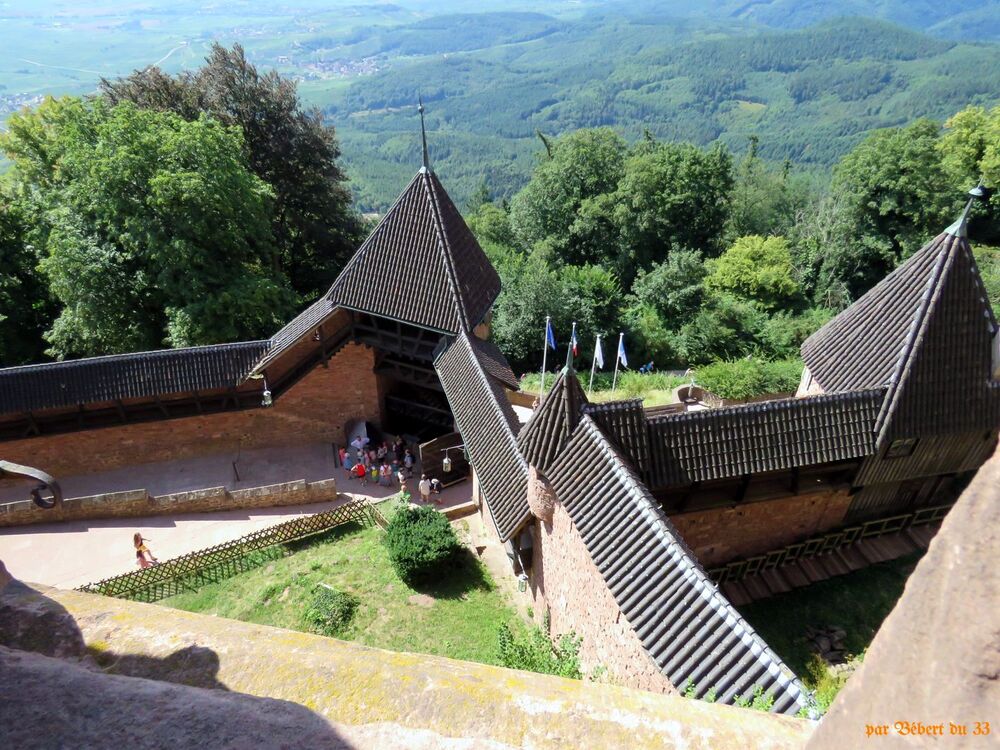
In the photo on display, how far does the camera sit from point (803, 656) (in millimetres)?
13031

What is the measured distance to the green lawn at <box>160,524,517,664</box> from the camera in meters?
13.2

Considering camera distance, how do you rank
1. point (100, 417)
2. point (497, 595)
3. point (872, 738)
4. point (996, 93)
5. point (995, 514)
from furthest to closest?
point (996, 93)
point (100, 417)
point (497, 595)
point (872, 738)
point (995, 514)

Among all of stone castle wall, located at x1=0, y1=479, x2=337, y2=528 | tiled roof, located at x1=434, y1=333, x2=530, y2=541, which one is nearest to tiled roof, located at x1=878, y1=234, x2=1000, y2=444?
tiled roof, located at x1=434, y1=333, x2=530, y2=541

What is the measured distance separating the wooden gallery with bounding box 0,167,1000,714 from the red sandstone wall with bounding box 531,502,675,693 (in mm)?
52

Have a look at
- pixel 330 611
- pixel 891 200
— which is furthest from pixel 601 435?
pixel 891 200

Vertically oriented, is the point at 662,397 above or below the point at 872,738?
below

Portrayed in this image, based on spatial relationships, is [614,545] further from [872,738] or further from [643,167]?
[643,167]

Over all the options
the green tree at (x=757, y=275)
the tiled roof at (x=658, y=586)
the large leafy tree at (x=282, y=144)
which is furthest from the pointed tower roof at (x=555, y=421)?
the green tree at (x=757, y=275)

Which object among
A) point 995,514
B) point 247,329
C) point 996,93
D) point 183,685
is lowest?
point 247,329

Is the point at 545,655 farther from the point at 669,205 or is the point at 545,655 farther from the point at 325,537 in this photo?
the point at 669,205

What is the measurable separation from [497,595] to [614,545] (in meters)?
6.13

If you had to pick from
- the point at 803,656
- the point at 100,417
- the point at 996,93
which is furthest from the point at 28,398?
the point at 996,93

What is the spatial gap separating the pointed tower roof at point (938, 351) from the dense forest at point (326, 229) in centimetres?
1195

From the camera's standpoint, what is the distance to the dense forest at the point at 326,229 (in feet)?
72.0
